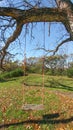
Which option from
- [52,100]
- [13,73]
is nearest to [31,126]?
[52,100]

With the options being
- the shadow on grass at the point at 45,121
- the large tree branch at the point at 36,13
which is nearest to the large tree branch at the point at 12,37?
the large tree branch at the point at 36,13

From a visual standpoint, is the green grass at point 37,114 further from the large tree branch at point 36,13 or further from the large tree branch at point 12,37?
the large tree branch at point 36,13

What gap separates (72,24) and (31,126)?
14.5ft

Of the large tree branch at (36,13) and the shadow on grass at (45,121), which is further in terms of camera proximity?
the shadow on grass at (45,121)

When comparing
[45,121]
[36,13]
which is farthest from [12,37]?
[45,121]

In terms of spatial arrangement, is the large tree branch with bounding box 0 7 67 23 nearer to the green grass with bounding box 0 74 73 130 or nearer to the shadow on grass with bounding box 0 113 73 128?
the green grass with bounding box 0 74 73 130

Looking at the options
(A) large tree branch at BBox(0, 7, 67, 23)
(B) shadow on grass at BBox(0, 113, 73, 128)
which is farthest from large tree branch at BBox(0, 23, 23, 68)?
(B) shadow on grass at BBox(0, 113, 73, 128)

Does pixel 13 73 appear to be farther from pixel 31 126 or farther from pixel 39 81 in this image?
pixel 31 126

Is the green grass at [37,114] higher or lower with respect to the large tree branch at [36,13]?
lower

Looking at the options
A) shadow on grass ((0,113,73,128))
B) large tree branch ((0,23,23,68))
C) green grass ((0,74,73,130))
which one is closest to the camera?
large tree branch ((0,23,23,68))

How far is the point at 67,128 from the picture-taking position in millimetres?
10484

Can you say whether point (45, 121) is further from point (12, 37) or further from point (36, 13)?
point (36, 13)

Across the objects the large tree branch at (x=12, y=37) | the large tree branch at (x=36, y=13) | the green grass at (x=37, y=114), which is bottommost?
the green grass at (x=37, y=114)

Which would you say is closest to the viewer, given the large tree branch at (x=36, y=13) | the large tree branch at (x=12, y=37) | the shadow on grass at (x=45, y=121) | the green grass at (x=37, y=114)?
the large tree branch at (x=36, y=13)
